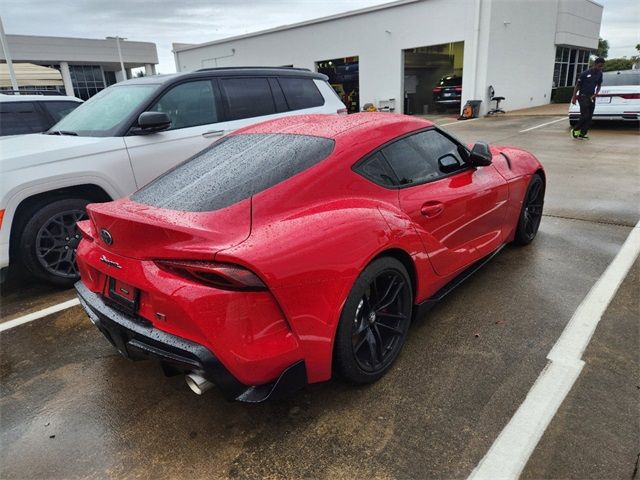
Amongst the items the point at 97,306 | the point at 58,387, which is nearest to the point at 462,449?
the point at 97,306

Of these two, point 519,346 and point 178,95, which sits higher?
point 178,95

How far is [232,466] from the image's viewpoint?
2.06 m

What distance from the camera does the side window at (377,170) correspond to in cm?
262

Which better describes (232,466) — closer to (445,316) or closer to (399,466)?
(399,466)

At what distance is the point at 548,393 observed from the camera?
240 centimetres

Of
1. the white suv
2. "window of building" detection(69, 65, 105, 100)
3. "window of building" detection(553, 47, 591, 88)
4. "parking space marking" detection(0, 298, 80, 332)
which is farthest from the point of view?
"window of building" detection(69, 65, 105, 100)

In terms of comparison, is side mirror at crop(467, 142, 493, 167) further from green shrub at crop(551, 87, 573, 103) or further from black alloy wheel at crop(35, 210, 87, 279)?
green shrub at crop(551, 87, 573, 103)

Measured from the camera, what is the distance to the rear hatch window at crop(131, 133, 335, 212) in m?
2.31

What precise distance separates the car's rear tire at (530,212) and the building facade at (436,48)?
15484 mm

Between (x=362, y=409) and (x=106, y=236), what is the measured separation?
5.37ft

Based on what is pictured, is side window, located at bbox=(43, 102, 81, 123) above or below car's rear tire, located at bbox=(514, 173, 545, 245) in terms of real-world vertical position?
above

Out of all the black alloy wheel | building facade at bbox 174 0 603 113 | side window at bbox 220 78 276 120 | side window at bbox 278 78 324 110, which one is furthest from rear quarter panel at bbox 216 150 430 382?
building facade at bbox 174 0 603 113

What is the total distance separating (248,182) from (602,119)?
43.6 feet

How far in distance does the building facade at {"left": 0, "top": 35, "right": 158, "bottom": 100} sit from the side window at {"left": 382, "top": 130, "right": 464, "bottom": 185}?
36244 millimetres
